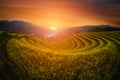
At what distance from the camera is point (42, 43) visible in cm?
2195

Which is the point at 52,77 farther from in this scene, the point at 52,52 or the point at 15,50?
the point at 15,50

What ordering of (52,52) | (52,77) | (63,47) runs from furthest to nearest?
(63,47), (52,52), (52,77)

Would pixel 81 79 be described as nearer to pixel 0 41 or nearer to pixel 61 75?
pixel 61 75

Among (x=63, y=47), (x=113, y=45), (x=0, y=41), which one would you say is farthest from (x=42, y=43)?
(x=113, y=45)

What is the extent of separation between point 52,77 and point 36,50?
116 inches

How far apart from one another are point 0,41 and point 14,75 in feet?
17.4

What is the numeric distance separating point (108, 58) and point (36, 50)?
6529 mm

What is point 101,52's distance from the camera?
19.3 metres

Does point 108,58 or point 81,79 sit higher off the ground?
point 108,58

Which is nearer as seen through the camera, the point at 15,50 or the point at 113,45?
the point at 15,50

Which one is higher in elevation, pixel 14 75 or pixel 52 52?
pixel 52 52

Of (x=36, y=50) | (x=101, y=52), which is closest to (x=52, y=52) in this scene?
(x=36, y=50)

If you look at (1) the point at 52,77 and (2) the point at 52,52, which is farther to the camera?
(2) the point at 52,52

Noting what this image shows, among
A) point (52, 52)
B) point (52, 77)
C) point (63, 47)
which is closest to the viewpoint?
point (52, 77)
